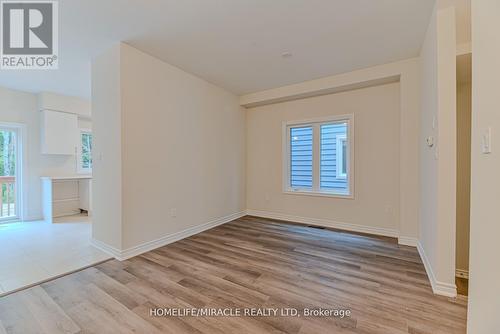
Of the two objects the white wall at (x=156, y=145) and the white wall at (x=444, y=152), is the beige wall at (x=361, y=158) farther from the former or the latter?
the white wall at (x=444, y=152)

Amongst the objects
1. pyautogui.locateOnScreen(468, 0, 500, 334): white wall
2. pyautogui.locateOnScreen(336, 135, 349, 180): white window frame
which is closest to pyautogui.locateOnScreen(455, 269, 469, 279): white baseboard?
pyautogui.locateOnScreen(468, 0, 500, 334): white wall

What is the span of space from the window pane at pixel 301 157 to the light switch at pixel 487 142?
3164 mm

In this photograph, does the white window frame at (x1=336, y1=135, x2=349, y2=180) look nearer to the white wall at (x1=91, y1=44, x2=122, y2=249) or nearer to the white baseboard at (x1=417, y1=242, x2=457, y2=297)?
the white baseboard at (x1=417, y1=242, x2=457, y2=297)

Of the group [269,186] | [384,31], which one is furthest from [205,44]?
[269,186]

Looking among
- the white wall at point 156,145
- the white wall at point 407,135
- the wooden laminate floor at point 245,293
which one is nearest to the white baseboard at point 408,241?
the white wall at point 407,135

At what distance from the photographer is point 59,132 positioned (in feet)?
15.1

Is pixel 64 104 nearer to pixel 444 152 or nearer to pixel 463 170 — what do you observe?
pixel 444 152

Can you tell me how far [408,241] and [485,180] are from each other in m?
2.40

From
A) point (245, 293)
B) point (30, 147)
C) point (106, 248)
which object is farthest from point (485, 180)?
point (30, 147)

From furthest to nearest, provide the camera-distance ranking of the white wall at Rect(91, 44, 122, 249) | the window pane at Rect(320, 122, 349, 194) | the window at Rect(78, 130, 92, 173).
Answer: the window at Rect(78, 130, 92, 173)
the window pane at Rect(320, 122, 349, 194)
the white wall at Rect(91, 44, 122, 249)

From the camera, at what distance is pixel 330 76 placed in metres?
3.67

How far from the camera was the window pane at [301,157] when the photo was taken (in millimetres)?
4352

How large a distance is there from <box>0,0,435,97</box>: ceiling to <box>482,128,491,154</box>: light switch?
5.26 feet

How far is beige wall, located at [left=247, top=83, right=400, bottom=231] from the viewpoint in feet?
11.5
